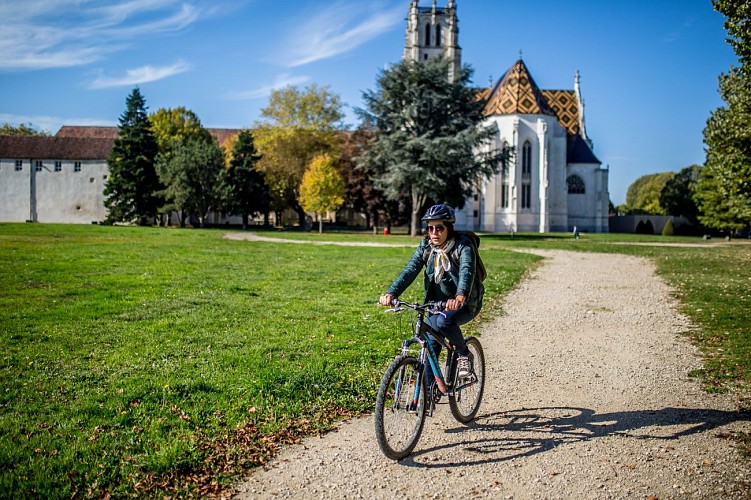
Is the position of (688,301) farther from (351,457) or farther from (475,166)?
(475,166)

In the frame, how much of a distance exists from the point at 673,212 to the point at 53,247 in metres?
75.6

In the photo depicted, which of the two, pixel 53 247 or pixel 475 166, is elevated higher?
pixel 475 166

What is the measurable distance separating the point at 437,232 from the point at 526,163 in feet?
213

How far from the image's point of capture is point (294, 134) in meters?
58.9

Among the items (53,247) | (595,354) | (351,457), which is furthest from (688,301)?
(53,247)

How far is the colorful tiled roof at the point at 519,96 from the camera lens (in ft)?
217

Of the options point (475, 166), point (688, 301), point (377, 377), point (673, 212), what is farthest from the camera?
point (673, 212)

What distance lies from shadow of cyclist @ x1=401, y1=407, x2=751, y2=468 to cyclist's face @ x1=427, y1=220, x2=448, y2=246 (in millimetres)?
1757

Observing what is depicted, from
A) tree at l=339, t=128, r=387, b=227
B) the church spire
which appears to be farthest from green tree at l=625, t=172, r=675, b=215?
tree at l=339, t=128, r=387, b=227

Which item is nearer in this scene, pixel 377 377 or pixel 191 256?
pixel 377 377

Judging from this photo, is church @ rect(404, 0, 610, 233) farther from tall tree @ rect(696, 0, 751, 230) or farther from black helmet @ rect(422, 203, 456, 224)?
black helmet @ rect(422, 203, 456, 224)

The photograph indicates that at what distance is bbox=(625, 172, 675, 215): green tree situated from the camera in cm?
9819

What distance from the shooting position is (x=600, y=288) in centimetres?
1588

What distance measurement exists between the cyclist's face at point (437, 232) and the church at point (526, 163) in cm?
5980
